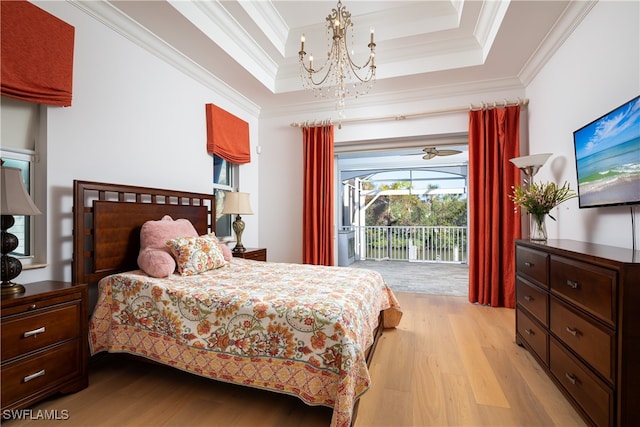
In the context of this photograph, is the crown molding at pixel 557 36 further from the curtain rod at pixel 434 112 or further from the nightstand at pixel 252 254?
the nightstand at pixel 252 254

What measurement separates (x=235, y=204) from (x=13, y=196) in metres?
2.13

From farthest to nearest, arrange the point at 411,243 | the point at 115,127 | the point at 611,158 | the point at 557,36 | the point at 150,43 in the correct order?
the point at 411,243 < the point at 150,43 < the point at 557,36 < the point at 115,127 < the point at 611,158

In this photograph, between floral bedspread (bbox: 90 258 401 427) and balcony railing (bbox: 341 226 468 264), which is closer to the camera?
floral bedspread (bbox: 90 258 401 427)

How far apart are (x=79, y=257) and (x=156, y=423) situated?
1241 mm

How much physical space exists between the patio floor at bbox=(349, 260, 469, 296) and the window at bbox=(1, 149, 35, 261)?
399 centimetres

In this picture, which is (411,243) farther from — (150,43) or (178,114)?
(150,43)

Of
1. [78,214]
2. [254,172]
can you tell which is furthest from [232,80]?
[78,214]

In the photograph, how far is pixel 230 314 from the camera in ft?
5.66

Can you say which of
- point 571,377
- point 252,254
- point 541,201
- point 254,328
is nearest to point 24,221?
point 254,328

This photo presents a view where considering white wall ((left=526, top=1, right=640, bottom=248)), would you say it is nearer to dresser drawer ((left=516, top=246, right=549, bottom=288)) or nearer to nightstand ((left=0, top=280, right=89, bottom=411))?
dresser drawer ((left=516, top=246, right=549, bottom=288))

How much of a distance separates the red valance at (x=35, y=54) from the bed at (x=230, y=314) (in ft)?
1.98

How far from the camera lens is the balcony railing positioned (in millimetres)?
6836

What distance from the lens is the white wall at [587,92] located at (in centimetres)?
184

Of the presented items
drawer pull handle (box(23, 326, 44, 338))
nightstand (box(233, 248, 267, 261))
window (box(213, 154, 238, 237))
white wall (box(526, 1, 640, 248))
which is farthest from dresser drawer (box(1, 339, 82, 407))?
white wall (box(526, 1, 640, 248))
